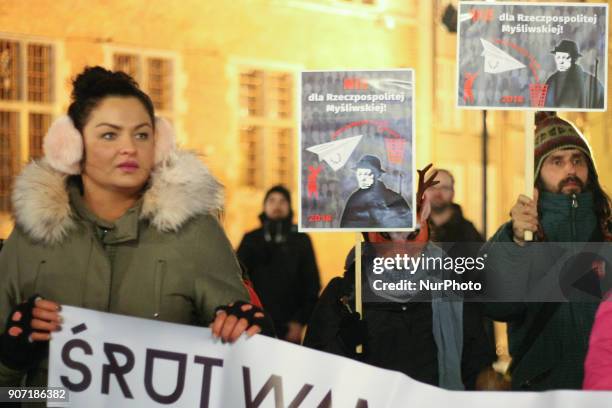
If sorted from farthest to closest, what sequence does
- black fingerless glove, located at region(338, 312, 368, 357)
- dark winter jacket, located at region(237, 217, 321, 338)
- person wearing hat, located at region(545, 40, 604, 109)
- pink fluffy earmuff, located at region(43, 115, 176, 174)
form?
dark winter jacket, located at region(237, 217, 321, 338) → person wearing hat, located at region(545, 40, 604, 109) → black fingerless glove, located at region(338, 312, 368, 357) → pink fluffy earmuff, located at region(43, 115, 176, 174)

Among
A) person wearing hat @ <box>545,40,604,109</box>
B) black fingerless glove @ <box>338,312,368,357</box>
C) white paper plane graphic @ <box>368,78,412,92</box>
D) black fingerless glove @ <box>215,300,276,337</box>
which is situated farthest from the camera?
person wearing hat @ <box>545,40,604,109</box>

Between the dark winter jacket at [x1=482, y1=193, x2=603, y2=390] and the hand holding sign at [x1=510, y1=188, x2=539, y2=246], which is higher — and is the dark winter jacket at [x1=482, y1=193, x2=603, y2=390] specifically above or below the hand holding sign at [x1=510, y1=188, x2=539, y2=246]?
below

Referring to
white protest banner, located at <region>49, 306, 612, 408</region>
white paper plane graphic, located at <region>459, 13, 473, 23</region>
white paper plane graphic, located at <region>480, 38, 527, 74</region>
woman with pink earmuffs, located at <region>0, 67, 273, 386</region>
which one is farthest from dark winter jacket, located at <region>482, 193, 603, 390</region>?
woman with pink earmuffs, located at <region>0, 67, 273, 386</region>

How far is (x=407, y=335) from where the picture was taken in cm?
534

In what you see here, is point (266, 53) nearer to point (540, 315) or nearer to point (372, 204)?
point (372, 204)

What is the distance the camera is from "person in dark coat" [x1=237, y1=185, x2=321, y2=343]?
5672 mm

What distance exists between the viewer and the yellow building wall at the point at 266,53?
549 centimetres

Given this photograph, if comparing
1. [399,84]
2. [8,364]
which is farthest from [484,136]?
[8,364]

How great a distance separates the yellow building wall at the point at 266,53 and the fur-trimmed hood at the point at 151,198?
1149 mm

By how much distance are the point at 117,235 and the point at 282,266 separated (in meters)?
1.81

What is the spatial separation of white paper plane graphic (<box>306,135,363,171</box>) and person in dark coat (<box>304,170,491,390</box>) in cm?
35

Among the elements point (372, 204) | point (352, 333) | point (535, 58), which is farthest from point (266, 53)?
point (352, 333)

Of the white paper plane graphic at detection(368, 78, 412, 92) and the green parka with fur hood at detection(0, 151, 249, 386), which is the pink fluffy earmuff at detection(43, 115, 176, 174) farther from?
the white paper plane graphic at detection(368, 78, 412, 92)

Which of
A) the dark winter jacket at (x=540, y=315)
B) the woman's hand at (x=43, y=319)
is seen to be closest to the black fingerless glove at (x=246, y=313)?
the woman's hand at (x=43, y=319)
